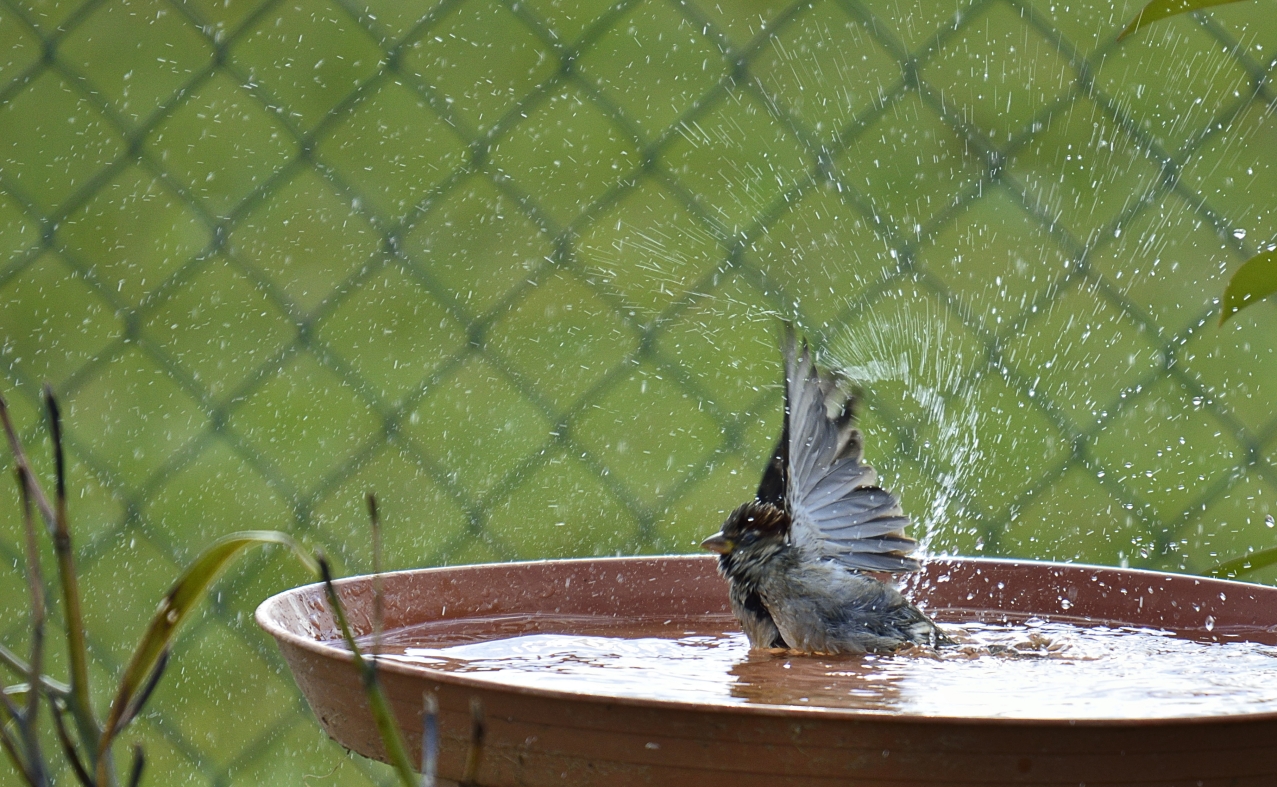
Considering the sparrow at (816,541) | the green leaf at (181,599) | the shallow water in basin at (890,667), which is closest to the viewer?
the green leaf at (181,599)

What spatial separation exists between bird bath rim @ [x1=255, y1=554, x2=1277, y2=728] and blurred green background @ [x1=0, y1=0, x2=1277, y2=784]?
78 centimetres

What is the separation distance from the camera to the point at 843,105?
8.87 feet

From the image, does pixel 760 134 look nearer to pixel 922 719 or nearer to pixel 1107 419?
pixel 1107 419

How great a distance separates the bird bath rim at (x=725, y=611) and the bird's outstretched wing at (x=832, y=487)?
0.36 feet

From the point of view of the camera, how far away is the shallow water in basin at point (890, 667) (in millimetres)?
1045

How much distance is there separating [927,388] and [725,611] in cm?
110

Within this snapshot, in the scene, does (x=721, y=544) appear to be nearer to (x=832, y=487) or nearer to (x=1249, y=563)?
(x=832, y=487)

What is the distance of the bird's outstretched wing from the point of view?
1.47 meters

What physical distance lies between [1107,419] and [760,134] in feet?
A: 2.72

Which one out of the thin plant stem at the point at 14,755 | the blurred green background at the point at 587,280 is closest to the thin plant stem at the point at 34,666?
the thin plant stem at the point at 14,755

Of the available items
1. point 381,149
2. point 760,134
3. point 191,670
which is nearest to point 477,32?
point 381,149

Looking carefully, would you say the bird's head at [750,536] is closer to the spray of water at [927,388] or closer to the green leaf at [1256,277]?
the green leaf at [1256,277]

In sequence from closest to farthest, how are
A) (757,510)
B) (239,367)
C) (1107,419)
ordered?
(757,510) < (1107,419) < (239,367)

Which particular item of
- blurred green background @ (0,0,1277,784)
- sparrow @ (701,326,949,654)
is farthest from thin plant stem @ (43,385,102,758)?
blurred green background @ (0,0,1277,784)
